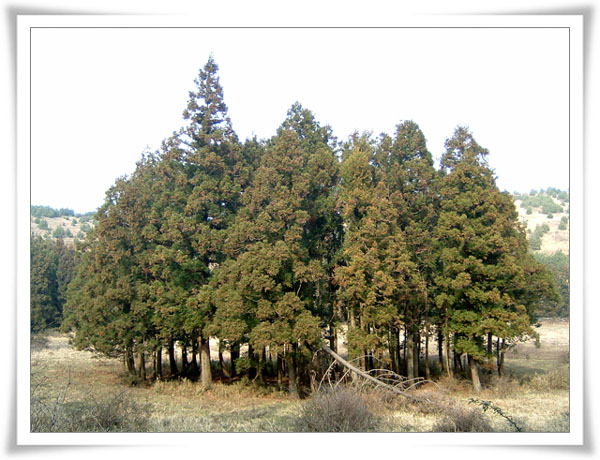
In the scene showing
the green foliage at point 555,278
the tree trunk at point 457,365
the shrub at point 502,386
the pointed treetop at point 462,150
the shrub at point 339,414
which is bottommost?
the tree trunk at point 457,365

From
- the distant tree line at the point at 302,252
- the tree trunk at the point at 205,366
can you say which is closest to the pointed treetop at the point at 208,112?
the distant tree line at the point at 302,252

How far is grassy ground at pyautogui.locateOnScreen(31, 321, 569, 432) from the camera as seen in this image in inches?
332

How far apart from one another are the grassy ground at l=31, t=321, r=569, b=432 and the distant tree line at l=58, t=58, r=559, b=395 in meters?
1.09

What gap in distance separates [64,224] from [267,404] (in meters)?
9.74

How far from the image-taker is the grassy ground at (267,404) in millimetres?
8422

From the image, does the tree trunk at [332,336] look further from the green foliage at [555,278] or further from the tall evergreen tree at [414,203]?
the green foliage at [555,278]

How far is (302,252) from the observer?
589 inches

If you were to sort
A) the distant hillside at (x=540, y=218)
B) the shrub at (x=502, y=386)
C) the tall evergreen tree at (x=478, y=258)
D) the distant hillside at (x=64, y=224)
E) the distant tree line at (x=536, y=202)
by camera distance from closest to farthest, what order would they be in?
the distant hillside at (x=64, y=224) < the shrub at (x=502, y=386) < the tall evergreen tree at (x=478, y=258) < the distant hillside at (x=540, y=218) < the distant tree line at (x=536, y=202)

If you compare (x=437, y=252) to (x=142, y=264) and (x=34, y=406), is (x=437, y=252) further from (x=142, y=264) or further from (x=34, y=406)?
(x=34, y=406)

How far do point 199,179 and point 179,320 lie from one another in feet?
16.7

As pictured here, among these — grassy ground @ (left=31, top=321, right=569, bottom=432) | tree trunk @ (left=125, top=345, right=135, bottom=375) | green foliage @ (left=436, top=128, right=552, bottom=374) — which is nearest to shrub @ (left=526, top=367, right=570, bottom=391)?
grassy ground @ (left=31, top=321, right=569, bottom=432)

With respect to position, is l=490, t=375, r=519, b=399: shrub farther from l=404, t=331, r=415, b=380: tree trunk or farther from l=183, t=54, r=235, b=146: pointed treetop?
l=183, t=54, r=235, b=146: pointed treetop

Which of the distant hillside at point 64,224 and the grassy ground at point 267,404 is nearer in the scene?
the grassy ground at point 267,404

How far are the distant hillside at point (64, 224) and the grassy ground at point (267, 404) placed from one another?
11.7 feet
